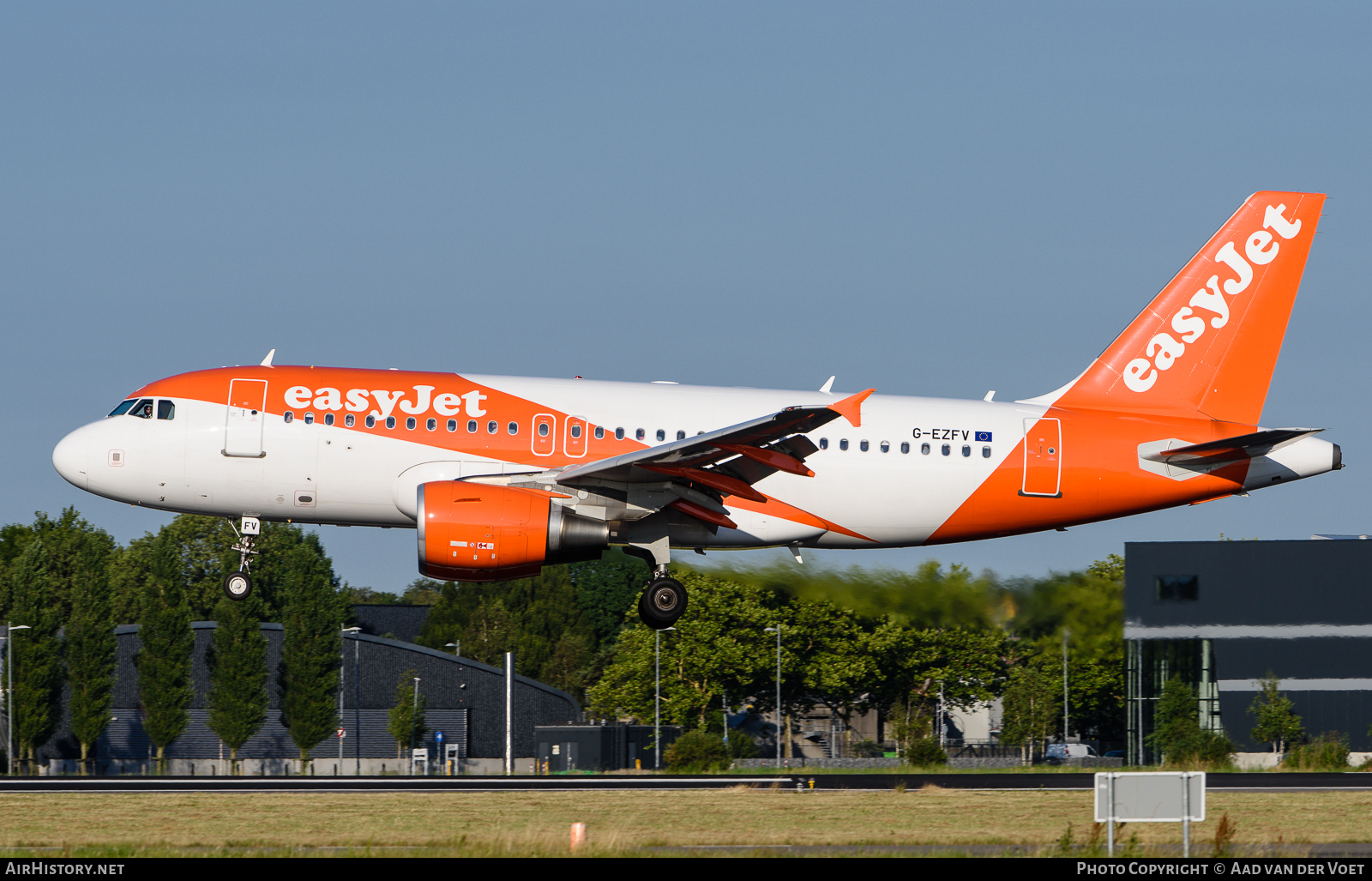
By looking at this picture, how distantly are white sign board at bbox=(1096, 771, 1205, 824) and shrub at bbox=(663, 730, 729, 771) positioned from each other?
2958 cm

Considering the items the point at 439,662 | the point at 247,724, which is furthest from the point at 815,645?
the point at 247,724

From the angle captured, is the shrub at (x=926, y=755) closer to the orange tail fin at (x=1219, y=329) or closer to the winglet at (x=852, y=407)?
the orange tail fin at (x=1219, y=329)

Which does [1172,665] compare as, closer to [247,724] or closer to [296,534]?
[247,724]

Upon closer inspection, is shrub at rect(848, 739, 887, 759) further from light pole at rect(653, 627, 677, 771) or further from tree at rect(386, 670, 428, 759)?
tree at rect(386, 670, 428, 759)

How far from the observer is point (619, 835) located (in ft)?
75.2

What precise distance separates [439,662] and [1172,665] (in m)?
45.3

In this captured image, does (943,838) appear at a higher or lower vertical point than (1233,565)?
lower

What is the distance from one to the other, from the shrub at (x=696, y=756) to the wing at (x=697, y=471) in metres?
21.5

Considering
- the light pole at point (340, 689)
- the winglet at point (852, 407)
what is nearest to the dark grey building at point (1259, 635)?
the winglet at point (852, 407)

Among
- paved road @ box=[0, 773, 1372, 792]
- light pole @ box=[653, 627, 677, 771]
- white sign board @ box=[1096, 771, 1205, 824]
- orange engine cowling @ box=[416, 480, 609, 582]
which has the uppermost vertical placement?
orange engine cowling @ box=[416, 480, 609, 582]

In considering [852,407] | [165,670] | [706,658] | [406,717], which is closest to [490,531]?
[852,407]

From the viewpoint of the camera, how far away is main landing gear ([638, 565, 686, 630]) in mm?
29609

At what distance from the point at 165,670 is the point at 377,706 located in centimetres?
1252

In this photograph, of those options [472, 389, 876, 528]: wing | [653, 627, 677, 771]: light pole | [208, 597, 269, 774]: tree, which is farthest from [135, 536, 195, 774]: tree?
[472, 389, 876, 528]: wing
